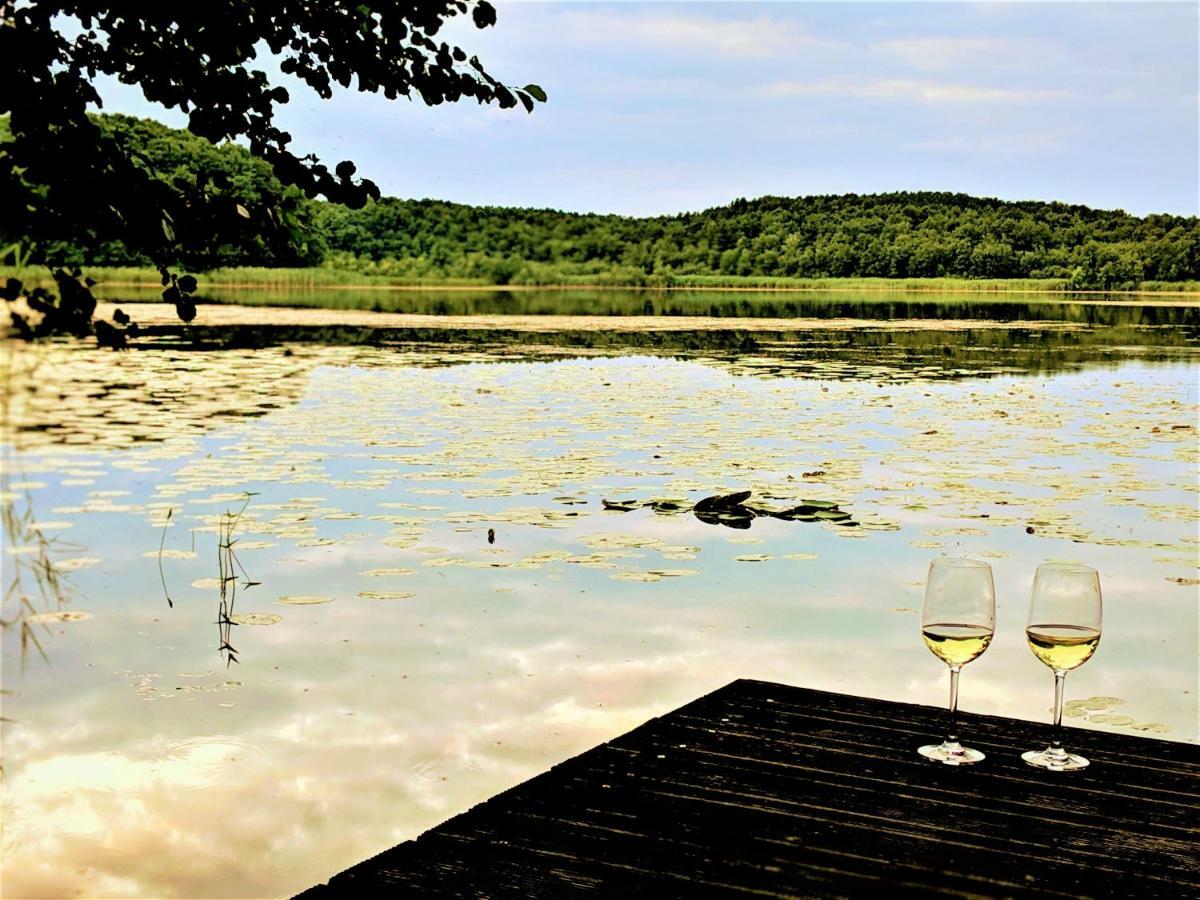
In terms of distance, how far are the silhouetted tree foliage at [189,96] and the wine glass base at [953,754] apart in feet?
6.47

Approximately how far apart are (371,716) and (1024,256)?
197 ft

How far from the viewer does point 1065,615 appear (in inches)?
78.4

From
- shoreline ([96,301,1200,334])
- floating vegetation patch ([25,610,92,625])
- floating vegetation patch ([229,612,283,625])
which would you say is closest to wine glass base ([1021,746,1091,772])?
floating vegetation patch ([229,612,283,625])

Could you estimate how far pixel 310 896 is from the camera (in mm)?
1771

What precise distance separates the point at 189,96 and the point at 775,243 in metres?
61.2

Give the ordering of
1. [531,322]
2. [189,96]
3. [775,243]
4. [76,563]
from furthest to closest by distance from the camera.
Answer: [775,243] < [531,322] < [76,563] < [189,96]

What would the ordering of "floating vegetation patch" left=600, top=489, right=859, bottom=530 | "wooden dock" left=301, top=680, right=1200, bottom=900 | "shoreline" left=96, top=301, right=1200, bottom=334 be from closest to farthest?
"wooden dock" left=301, top=680, right=1200, bottom=900
"floating vegetation patch" left=600, top=489, right=859, bottom=530
"shoreline" left=96, top=301, right=1200, bottom=334

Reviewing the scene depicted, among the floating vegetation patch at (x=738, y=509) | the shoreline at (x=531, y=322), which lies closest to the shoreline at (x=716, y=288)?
the shoreline at (x=531, y=322)

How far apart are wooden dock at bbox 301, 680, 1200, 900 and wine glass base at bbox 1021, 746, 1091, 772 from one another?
0.06ft

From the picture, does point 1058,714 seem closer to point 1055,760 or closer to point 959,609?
point 1055,760

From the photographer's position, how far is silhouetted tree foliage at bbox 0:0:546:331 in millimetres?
3031

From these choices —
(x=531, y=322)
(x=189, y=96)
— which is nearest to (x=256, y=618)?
(x=189, y=96)

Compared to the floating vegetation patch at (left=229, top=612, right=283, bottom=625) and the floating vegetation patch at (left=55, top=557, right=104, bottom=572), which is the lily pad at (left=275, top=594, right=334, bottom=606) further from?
the floating vegetation patch at (left=55, top=557, right=104, bottom=572)

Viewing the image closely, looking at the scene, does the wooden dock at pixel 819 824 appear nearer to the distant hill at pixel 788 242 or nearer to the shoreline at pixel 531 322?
the shoreline at pixel 531 322
